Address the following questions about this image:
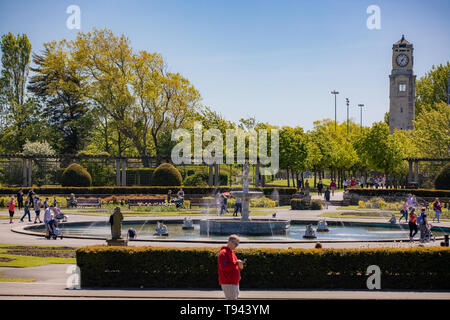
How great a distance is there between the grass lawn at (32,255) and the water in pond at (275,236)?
16.1 feet

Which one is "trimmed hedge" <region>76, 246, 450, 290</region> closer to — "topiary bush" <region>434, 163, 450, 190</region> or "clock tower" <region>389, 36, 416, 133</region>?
"topiary bush" <region>434, 163, 450, 190</region>

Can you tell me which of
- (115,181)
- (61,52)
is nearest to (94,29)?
(61,52)

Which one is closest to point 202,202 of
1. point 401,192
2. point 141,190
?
point 141,190

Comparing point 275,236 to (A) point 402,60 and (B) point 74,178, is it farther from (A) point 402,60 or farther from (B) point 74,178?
(A) point 402,60

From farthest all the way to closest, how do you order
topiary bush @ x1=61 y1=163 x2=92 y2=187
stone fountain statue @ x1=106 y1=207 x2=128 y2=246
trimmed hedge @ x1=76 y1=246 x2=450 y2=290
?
1. topiary bush @ x1=61 y1=163 x2=92 y2=187
2. stone fountain statue @ x1=106 y1=207 x2=128 y2=246
3. trimmed hedge @ x1=76 y1=246 x2=450 y2=290

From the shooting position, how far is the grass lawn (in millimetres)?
17547

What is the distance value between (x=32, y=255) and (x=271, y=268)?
29.4ft

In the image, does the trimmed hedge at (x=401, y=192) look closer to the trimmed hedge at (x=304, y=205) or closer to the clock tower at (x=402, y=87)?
the trimmed hedge at (x=304, y=205)

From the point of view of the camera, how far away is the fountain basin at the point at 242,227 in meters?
26.9

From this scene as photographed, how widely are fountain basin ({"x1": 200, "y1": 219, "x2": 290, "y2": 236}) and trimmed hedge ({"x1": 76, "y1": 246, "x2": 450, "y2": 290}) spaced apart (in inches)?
477

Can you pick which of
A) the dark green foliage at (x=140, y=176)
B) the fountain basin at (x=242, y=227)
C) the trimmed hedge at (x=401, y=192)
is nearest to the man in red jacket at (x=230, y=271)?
the fountain basin at (x=242, y=227)

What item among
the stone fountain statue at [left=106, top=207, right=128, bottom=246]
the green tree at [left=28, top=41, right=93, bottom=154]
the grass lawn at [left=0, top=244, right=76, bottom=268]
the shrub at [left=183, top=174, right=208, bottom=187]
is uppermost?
the green tree at [left=28, top=41, right=93, bottom=154]

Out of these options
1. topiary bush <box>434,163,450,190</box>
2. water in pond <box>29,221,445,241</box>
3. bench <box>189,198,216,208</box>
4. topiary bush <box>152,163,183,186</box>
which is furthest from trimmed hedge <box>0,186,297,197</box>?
water in pond <box>29,221,445,241</box>
